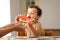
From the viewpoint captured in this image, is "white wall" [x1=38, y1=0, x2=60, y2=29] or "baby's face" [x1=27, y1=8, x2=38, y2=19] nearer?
"baby's face" [x1=27, y1=8, x2=38, y2=19]

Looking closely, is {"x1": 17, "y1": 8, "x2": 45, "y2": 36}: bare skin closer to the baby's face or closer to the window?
the baby's face

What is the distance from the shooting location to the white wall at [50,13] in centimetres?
298

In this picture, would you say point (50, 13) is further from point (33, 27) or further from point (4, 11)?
point (33, 27)

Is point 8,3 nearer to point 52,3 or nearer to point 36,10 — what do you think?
point 36,10

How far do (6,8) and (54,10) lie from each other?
112 centimetres

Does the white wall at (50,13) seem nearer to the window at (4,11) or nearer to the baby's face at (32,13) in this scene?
the window at (4,11)

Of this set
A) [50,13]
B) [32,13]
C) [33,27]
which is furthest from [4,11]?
[50,13]

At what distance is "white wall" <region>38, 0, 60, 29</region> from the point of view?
2977 millimetres

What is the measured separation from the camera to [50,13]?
3018 millimetres

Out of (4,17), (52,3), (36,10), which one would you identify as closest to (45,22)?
(52,3)

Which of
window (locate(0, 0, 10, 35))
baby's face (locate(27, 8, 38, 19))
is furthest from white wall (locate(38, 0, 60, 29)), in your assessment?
baby's face (locate(27, 8, 38, 19))

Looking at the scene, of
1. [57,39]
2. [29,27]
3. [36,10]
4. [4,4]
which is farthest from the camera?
[4,4]

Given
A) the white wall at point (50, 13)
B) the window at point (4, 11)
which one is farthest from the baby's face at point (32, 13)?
the white wall at point (50, 13)

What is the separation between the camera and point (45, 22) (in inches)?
119
